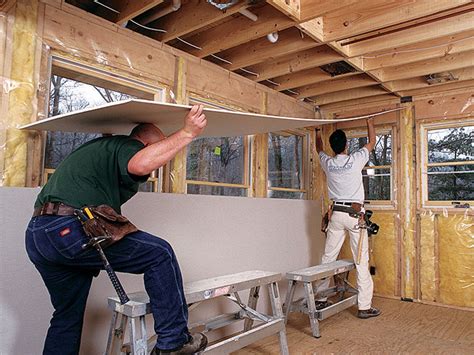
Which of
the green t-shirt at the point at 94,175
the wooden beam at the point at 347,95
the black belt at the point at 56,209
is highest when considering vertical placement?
the wooden beam at the point at 347,95

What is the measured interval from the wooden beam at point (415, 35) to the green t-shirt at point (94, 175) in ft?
7.66

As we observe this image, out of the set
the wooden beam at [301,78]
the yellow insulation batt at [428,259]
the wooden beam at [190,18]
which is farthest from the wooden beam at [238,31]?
the yellow insulation batt at [428,259]

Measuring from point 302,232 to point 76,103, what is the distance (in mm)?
2579

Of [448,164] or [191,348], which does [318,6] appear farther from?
[448,164]

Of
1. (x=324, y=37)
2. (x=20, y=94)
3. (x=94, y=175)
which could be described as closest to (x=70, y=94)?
(x=20, y=94)

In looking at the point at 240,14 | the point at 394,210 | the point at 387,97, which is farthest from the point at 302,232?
the point at 240,14

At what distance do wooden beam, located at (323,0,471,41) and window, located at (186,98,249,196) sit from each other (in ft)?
3.83

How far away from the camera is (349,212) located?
11.5ft

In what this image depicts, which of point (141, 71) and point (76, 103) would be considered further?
point (141, 71)

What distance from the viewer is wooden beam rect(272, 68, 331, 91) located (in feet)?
12.2

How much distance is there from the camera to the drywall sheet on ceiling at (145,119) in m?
1.59

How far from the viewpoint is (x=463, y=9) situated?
8.32 ft

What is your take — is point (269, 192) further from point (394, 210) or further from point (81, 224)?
point (81, 224)

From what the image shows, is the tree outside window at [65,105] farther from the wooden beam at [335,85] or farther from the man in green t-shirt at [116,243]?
the wooden beam at [335,85]
